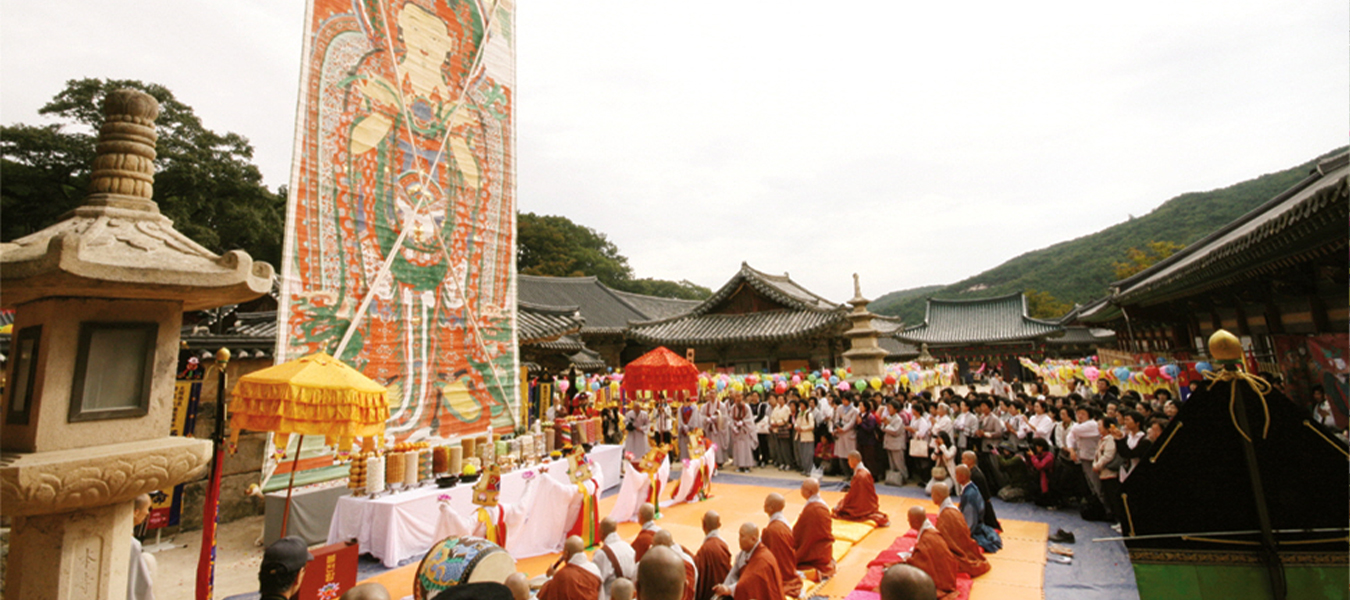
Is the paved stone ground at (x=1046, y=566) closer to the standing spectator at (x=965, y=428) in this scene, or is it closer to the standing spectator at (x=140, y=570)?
the standing spectator at (x=965, y=428)

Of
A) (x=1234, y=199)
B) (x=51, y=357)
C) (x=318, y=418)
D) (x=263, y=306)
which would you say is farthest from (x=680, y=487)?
(x=1234, y=199)

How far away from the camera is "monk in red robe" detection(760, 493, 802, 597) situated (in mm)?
5141

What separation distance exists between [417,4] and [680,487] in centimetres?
897

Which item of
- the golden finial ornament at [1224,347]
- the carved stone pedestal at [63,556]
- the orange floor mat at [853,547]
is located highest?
the golden finial ornament at [1224,347]

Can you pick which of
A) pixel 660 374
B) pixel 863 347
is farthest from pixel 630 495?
pixel 863 347

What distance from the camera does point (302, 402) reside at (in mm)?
3945

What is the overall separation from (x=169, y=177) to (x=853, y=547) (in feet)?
89.5

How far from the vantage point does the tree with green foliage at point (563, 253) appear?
138 feet

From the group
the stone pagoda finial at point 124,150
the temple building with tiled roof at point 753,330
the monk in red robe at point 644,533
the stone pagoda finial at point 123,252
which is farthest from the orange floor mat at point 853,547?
the temple building with tiled roof at point 753,330

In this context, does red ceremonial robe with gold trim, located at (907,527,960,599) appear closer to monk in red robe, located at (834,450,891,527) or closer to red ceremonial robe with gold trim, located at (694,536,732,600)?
red ceremonial robe with gold trim, located at (694,536,732,600)

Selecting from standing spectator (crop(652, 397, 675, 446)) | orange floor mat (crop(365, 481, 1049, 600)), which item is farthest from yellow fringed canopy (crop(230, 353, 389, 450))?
standing spectator (crop(652, 397, 675, 446))

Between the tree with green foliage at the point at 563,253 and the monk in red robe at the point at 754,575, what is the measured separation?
117 feet

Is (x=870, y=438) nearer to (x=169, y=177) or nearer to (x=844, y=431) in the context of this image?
(x=844, y=431)

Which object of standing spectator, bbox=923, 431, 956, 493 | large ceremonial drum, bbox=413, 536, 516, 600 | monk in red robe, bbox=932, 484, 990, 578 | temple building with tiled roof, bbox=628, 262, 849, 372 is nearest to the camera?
large ceremonial drum, bbox=413, 536, 516, 600
